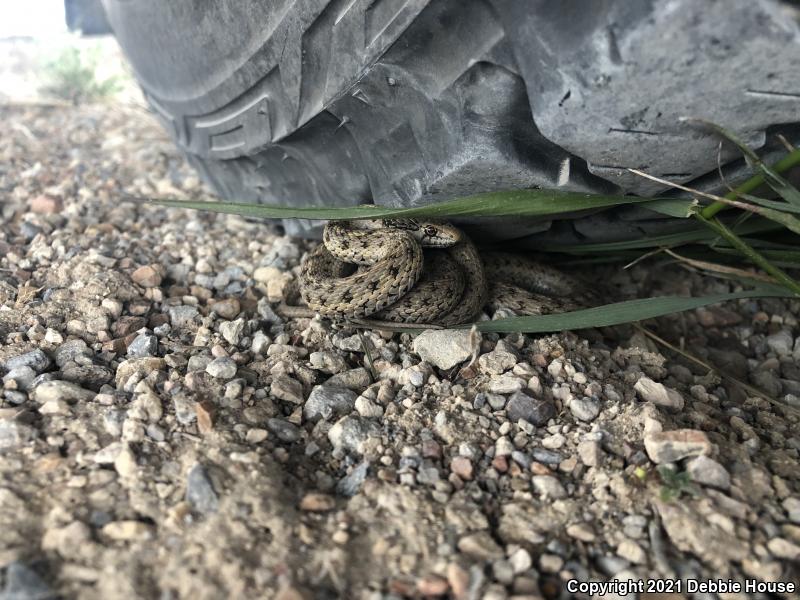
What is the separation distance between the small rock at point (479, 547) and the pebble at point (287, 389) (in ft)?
2.81

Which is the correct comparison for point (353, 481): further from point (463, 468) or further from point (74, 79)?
point (74, 79)

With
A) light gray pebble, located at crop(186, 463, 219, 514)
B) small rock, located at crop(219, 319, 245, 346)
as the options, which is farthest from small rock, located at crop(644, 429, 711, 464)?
small rock, located at crop(219, 319, 245, 346)

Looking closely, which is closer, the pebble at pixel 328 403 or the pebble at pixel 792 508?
the pebble at pixel 792 508

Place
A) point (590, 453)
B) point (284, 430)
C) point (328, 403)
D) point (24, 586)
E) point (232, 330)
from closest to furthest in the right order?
point (24, 586) → point (590, 453) → point (284, 430) → point (328, 403) → point (232, 330)

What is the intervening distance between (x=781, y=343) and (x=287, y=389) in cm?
238

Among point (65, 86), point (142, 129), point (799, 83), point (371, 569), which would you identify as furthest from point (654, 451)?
point (65, 86)

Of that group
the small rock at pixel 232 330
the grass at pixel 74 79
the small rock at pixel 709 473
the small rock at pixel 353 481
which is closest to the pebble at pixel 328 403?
the small rock at pixel 353 481

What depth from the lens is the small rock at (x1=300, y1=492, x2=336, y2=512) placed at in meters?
1.86

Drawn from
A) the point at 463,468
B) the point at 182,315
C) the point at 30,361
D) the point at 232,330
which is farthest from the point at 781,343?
the point at 30,361

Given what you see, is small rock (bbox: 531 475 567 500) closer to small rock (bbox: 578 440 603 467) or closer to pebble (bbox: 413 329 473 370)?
small rock (bbox: 578 440 603 467)

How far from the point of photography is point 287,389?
236cm

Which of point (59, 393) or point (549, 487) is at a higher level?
point (59, 393)

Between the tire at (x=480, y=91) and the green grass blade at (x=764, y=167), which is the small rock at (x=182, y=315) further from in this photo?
the green grass blade at (x=764, y=167)

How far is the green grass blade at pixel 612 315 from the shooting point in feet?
8.21
